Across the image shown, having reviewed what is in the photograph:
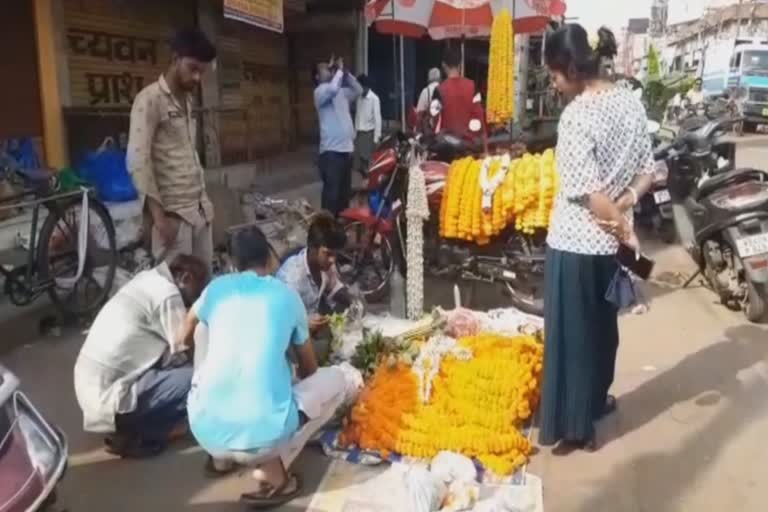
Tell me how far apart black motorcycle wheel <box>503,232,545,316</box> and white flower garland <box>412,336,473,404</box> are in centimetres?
117

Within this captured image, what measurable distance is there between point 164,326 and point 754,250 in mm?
4119

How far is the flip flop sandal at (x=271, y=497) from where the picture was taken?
3.12m

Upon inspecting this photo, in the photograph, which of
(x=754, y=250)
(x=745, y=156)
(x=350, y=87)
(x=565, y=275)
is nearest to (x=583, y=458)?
(x=565, y=275)

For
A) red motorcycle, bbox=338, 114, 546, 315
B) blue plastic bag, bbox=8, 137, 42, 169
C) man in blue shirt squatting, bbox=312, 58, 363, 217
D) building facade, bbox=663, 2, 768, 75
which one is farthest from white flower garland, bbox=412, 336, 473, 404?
building facade, bbox=663, 2, 768, 75

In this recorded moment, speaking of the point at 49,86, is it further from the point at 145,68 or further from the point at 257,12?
the point at 257,12

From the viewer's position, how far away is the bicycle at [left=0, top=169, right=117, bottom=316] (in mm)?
5016

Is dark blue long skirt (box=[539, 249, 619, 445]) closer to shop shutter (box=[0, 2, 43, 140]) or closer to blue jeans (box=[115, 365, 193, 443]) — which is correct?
blue jeans (box=[115, 365, 193, 443])

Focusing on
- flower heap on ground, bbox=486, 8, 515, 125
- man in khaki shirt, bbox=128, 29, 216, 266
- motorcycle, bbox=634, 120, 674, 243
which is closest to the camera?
man in khaki shirt, bbox=128, 29, 216, 266

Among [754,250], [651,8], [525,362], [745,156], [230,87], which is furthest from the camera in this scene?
[651,8]

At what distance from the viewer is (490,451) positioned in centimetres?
343

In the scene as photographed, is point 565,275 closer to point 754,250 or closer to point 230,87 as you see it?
point 754,250

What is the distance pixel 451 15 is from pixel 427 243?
4.76 metres

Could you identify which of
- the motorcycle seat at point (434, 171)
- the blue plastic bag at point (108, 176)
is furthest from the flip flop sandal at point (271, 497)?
the blue plastic bag at point (108, 176)

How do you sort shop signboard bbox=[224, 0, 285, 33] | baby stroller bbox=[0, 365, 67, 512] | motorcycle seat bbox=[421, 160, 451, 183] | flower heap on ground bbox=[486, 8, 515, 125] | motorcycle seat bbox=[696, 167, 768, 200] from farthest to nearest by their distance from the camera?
flower heap on ground bbox=[486, 8, 515, 125], shop signboard bbox=[224, 0, 285, 33], motorcycle seat bbox=[696, 167, 768, 200], motorcycle seat bbox=[421, 160, 451, 183], baby stroller bbox=[0, 365, 67, 512]
